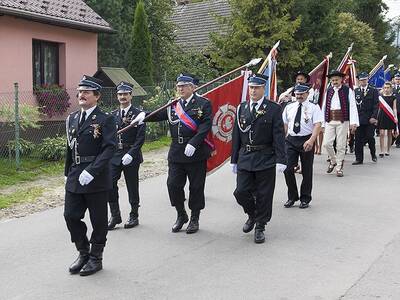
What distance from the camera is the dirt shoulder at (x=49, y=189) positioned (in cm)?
840

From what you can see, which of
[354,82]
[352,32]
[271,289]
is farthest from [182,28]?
[271,289]

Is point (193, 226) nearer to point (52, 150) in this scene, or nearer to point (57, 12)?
point (52, 150)

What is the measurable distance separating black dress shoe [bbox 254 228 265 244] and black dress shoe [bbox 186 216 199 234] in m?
0.82

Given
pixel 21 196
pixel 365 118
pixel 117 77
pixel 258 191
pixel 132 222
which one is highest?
pixel 117 77

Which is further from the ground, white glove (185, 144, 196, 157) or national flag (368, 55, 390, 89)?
national flag (368, 55, 390, 89)

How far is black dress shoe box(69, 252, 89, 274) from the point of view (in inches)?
218

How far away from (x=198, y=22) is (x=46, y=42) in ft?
54.7

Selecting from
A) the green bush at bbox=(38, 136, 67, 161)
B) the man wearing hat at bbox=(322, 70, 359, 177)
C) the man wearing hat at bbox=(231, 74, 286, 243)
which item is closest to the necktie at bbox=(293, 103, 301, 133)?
the man wearing hat at bbox=(231, 74, 286, 243)

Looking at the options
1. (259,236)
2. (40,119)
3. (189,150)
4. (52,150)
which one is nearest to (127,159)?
(189,150)

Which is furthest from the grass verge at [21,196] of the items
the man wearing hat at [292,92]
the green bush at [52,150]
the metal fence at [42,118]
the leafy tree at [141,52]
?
the leafy tree at [141,52]

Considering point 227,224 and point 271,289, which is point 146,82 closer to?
point 227,224

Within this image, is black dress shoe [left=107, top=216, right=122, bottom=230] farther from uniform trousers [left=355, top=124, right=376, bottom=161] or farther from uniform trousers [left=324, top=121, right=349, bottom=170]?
uniform trousers [left=355, top=124, right=376, bottom=161]

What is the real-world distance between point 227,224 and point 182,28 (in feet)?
84.0

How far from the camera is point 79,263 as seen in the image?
558 cm
